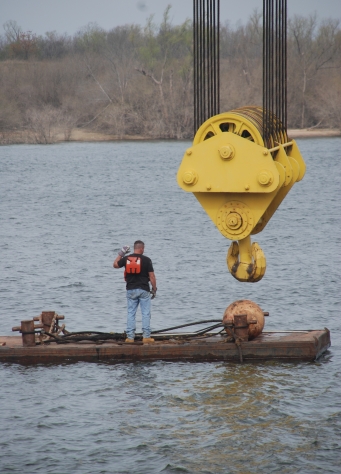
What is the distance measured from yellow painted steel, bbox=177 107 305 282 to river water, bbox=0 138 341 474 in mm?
2019

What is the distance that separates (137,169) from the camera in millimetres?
54719

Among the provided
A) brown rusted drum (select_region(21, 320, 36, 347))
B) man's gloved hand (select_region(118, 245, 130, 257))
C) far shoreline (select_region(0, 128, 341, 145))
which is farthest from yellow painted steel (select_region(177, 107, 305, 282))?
far shoreline (select_region(0, 128, 341, 145))

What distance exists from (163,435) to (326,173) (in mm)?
41075

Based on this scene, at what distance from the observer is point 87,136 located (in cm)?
7556

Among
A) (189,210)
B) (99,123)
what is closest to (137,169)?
(189,210)

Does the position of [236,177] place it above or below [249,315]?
above

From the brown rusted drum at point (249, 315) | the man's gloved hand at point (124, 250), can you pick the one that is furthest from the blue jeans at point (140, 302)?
the brown rusted drum at point (249, 315)

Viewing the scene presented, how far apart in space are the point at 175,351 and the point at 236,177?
12.1 ft

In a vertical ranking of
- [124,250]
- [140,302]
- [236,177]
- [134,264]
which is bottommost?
[140,302]

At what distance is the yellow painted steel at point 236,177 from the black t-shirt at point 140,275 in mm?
2175

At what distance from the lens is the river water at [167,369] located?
1034 cm

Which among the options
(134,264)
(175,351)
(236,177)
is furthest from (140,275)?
(236,177)

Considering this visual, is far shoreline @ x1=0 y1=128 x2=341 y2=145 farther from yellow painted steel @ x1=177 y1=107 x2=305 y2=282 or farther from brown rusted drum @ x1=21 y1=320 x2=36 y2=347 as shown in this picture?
yellow painted steel @ x1=177 y1=107 x2=305 y2=282

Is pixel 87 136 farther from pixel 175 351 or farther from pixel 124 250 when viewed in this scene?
pixel 124 250
